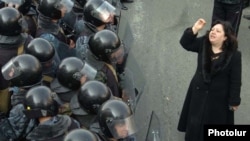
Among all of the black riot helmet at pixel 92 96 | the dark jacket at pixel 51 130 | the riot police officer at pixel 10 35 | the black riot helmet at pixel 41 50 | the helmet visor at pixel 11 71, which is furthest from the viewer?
the riot police officer at pixel 10 35

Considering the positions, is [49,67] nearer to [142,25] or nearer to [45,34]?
[45,34]

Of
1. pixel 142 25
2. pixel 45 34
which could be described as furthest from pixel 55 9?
pixel 142 25

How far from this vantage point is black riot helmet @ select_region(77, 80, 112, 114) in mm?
4109

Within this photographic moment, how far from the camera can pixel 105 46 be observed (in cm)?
484

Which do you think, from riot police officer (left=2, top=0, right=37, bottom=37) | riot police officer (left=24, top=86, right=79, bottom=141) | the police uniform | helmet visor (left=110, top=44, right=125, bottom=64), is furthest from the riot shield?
riot police officer (left=2, top=0, right=37, bottom=37)

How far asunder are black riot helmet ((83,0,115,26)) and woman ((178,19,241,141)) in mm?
1030

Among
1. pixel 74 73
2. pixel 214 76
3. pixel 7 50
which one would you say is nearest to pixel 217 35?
pixel 214 76

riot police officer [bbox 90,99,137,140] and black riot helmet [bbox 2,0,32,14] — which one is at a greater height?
black riot helmet [bbox 2,0,32,14]

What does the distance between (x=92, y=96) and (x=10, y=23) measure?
153cm

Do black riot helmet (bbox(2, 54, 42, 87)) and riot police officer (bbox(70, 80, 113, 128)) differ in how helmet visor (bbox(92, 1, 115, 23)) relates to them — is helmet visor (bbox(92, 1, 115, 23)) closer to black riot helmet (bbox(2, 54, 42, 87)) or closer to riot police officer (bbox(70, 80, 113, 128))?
black riot helmet (bbox(2, 54, 42, 87))

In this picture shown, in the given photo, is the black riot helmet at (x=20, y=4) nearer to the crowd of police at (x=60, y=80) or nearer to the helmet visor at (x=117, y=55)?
the crowd of police at (x=60, y=80)

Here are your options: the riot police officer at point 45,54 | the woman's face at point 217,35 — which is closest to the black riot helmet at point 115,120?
the riot police officer at point 45,54

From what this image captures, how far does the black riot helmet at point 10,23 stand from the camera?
5.05m

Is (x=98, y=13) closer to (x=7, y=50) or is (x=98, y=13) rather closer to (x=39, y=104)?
(x=7, y=50)
